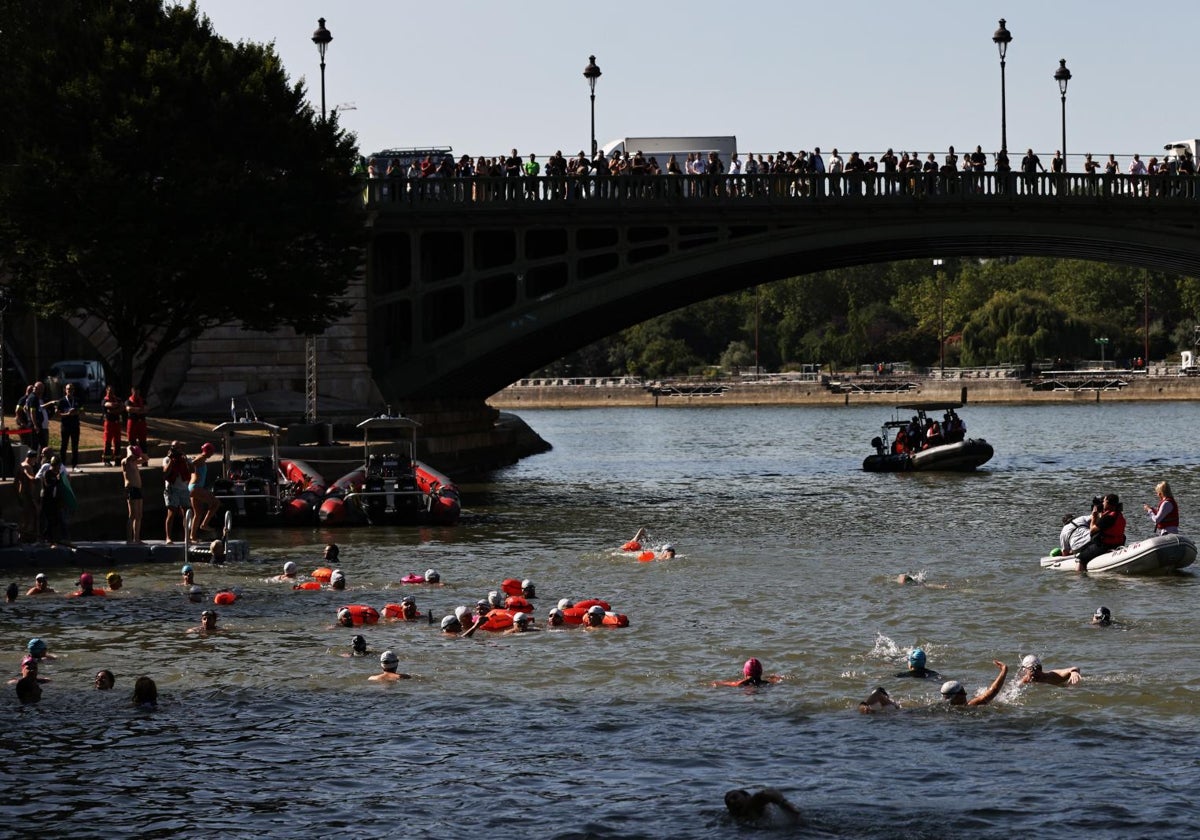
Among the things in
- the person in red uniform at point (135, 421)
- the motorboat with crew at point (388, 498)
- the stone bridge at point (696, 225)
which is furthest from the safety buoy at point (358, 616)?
the stone bridge at point (696, 225)

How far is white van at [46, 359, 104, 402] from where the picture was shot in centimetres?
6956

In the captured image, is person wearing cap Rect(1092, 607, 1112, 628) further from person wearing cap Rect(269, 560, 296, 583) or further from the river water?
person wearing cap Rect(269, 560, 296, 583)

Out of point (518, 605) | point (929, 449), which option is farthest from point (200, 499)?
point (929, 449)

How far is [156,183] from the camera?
2296 inches

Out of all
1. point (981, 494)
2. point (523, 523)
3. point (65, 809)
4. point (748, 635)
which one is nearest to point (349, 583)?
point (748, 635)

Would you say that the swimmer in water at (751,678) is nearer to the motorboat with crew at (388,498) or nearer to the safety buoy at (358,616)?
the safety buoy at (358,616)

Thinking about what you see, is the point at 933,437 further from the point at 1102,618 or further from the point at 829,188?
the point at 1102,618

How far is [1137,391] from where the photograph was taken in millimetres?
160750

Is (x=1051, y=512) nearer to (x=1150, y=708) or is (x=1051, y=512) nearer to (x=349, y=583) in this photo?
(x=349, y=583)

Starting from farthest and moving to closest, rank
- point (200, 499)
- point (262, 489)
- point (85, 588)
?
1. point (262, 489)
2. point (200, 499)
3. point (85, 588)

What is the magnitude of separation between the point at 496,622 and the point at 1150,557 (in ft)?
42.8

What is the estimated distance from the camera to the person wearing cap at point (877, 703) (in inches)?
923

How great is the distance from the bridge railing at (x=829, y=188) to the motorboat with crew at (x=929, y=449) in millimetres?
9301

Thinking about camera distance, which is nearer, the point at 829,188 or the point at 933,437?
the point at 829,188
